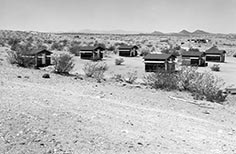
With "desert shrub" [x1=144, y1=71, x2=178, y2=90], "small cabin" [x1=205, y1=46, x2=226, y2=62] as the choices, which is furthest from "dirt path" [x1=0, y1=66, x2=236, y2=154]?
"small cabin" [x1=205, y1=46, x2=226, y2=62]

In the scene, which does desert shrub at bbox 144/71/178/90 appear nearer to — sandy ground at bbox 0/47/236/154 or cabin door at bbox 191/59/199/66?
sandy ground at bbox 0/47/236/154

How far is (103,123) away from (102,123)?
0.03 meters

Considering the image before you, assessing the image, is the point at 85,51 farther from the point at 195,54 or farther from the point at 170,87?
the point at 170,87

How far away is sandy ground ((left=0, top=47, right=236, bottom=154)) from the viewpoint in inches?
291

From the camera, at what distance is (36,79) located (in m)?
15.7

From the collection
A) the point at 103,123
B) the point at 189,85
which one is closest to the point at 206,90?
the point at 189,85

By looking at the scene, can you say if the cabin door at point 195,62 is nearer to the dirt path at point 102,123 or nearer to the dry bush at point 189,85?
the dry bush at point 189,85

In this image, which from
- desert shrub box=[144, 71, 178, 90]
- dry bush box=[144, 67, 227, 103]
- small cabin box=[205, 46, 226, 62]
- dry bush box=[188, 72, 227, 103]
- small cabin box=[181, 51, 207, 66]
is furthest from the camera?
small cabin box=[205, 46, 226, 62]

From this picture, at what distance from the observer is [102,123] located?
9156 mm

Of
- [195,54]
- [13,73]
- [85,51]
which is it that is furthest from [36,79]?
[195,54]

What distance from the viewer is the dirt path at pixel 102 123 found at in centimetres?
739

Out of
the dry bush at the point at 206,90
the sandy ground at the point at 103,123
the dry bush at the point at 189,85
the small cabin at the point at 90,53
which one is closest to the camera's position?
the sandy ground at the point at 103,123

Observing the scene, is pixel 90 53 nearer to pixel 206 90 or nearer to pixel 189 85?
pixel 189 85

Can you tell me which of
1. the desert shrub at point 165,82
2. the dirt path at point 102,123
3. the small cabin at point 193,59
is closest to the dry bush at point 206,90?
the desert shrub at point 165,82
